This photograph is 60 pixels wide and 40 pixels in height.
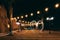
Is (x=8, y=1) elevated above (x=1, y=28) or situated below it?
above

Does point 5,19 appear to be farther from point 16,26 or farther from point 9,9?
point 16,26

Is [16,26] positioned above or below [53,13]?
below

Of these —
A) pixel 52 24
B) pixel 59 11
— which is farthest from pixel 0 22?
pixel 52 24

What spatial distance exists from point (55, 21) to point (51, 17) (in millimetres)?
1740

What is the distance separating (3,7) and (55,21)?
28.2 m

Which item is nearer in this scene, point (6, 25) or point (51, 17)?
point (6, 25)

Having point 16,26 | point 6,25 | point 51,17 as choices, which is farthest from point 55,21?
point 6,25

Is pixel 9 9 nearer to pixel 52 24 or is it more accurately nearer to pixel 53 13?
pixel 53 13

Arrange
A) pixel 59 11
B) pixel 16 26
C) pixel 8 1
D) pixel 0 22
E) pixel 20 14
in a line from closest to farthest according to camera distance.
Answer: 1. pixel 8 1
2. pixel 0 22
3. pixel 16 26
4. pixel 20 14
5. pixel 59 11

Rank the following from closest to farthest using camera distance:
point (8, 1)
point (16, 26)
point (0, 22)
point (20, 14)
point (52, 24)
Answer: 1. point (8, 1)
2. point (0, 22)
3. point (16, 26)
4. point (20, 14)
5. point (52, 24)

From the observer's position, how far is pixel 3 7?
26938 millimetres

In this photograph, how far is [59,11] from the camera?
49344 millimetres

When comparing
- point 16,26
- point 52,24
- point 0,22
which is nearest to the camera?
point 0,22

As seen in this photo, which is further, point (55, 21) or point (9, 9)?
point (55, 21)
